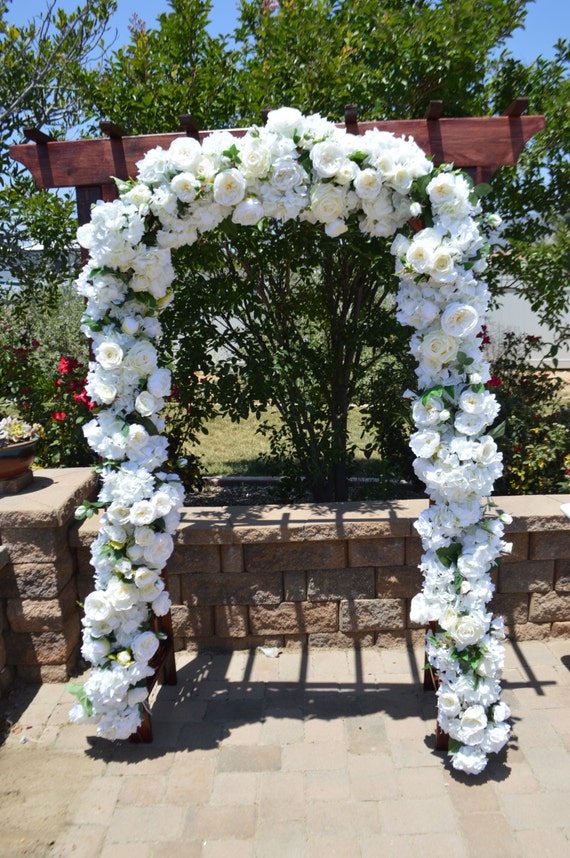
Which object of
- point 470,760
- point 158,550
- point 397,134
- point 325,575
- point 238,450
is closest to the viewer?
point 470,760

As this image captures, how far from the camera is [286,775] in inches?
106

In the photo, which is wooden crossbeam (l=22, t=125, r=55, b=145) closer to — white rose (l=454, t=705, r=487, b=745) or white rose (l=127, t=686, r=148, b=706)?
white rose (l=127, t=686, r=148, b=706)

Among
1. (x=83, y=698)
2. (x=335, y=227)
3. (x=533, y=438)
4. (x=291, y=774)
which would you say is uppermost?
(x=335, y=227)

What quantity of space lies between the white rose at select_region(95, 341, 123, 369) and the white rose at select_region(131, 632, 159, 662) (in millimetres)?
1157

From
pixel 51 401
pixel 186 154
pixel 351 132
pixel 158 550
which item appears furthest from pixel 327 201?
pixel 51 401

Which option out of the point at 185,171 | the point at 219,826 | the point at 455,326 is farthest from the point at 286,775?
the point at 185,171

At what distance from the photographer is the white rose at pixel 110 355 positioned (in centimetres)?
271

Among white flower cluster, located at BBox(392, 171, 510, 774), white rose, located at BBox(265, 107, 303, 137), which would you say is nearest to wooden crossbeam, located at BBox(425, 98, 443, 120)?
white flower cluster, located at BBox(392, 171, 510, 774)

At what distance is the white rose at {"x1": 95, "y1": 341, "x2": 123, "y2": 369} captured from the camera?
271 cm

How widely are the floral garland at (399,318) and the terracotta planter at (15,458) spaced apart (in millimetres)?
738

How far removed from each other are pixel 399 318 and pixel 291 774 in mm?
1912

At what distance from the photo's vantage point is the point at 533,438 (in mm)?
4520

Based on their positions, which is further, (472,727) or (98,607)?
(98,607)

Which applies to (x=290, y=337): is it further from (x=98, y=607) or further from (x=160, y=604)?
(x=98, y=607)
